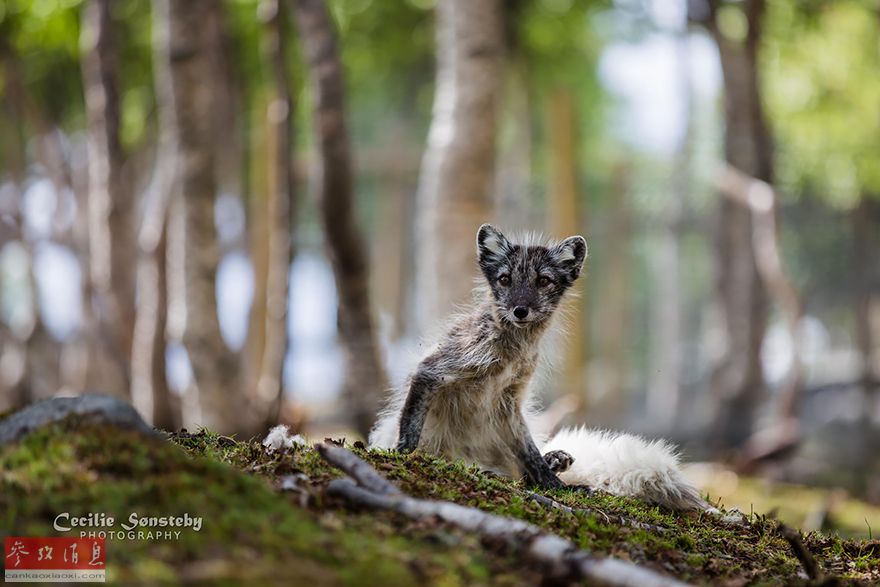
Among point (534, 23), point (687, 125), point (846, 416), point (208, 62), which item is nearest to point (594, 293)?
point (846, 416)

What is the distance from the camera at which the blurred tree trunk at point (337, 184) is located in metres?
12.0

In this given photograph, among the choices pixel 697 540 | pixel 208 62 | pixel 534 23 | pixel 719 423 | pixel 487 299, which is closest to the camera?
pixel 697 540

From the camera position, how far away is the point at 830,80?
70.9 ft

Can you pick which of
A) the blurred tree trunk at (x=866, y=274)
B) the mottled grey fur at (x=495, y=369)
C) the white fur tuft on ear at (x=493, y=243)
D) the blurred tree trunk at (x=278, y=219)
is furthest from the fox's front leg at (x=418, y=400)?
the blurred tree trunk at (x=866, y=274)

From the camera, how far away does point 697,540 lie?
5.58 m

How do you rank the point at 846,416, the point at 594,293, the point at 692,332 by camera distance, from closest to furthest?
the point at 846,416, the point at 594,293, the point at 692,332

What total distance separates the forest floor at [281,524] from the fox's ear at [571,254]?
2303 millimetres

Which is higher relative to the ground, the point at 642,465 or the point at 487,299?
the point at 487,299

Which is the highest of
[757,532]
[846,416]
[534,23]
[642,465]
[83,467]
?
[534,23]

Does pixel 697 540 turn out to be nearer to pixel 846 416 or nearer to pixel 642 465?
pixel 642 465

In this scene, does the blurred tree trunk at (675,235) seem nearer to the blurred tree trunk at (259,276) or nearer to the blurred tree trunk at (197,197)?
the blurred tree trunk at (259,276)

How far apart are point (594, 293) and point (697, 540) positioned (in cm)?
3479

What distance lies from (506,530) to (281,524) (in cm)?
95

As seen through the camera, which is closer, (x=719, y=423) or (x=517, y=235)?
(x=517, y=235)
